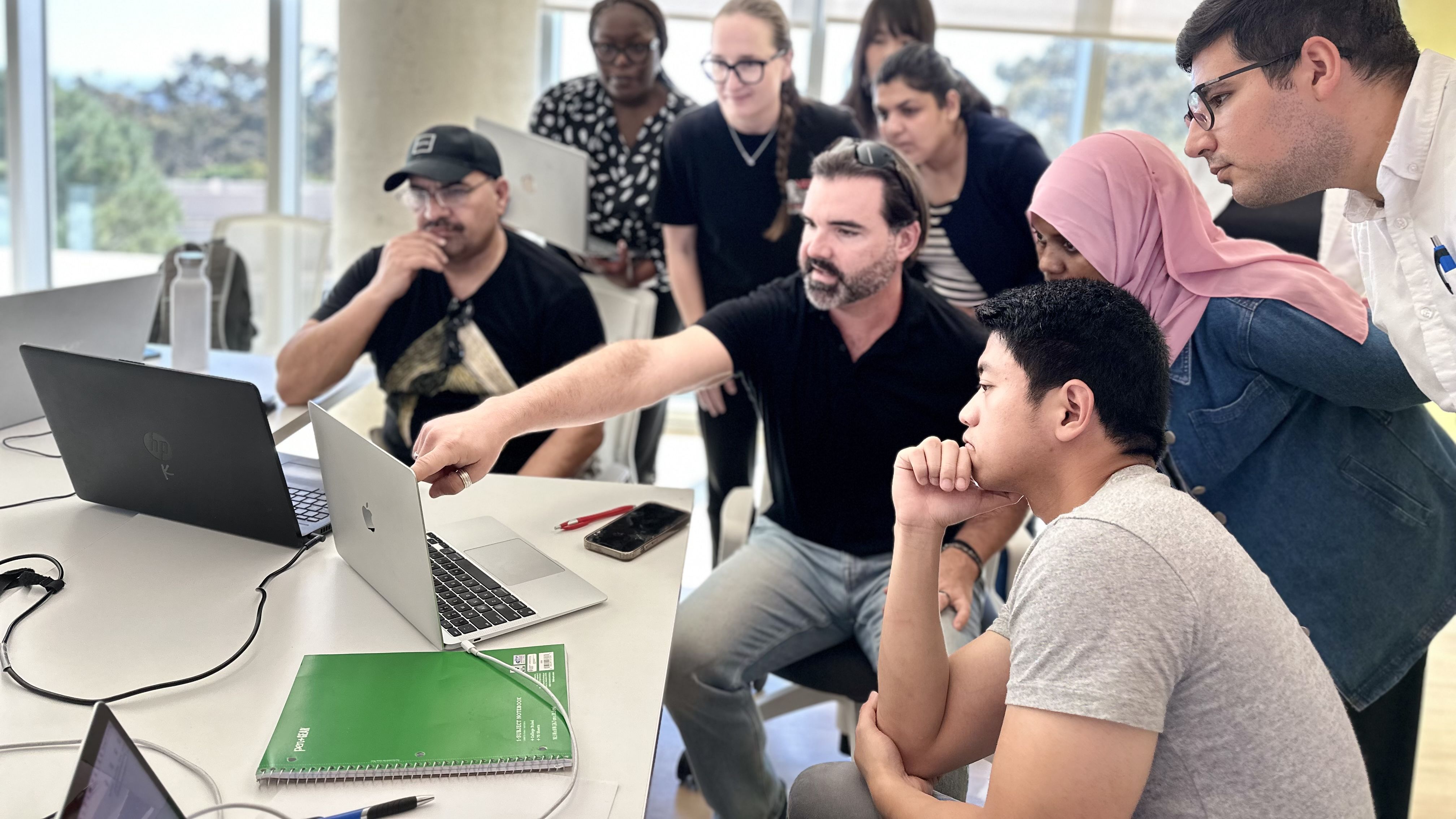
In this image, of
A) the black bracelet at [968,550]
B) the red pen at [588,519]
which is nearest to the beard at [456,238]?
the red pen at [588,519]

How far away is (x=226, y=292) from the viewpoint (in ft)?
10.2

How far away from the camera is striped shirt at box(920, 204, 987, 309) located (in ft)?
8.09

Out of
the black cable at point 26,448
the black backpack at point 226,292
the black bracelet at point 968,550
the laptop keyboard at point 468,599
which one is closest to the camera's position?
the laptop keyboard at point 468,599

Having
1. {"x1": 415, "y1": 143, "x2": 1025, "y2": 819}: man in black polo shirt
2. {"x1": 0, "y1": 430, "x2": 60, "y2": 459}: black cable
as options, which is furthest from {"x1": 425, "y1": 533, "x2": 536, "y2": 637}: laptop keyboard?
{"x1": 0, "y1": 430, "x2": 60, "y2": 459}: black cable

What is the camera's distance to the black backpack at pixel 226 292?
3.04 meters

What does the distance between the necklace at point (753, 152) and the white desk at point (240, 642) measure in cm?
125

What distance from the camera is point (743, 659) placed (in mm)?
1877

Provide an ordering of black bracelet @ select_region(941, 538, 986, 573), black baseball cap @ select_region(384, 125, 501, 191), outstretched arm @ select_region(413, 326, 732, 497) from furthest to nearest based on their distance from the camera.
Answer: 1. black baseball cap @ select_region(384, 125, 501, 191)
2. black bracelet @ select_region(941, 538, 986, 573)
3. outstretched arm @ select_region(413, 326, 732, 497)

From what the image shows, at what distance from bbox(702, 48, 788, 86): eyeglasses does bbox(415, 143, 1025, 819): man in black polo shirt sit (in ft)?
1.88

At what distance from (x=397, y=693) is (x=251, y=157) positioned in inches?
173

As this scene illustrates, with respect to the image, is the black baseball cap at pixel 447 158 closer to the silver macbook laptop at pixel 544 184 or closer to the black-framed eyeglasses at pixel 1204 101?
the silver macbook laptop at pixel 544 184

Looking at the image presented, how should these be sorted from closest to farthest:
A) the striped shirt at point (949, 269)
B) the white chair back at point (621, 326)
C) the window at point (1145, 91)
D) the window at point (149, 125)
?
the striped shirt at point (949, 269), the white chair back at point (621, 326), the window at point (1145, 91), the window at point (149, 125)

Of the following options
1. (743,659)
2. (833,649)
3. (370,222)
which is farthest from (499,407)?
(370,222)

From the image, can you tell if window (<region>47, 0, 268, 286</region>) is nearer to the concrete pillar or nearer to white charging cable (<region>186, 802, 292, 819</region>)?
the concrete pillar
